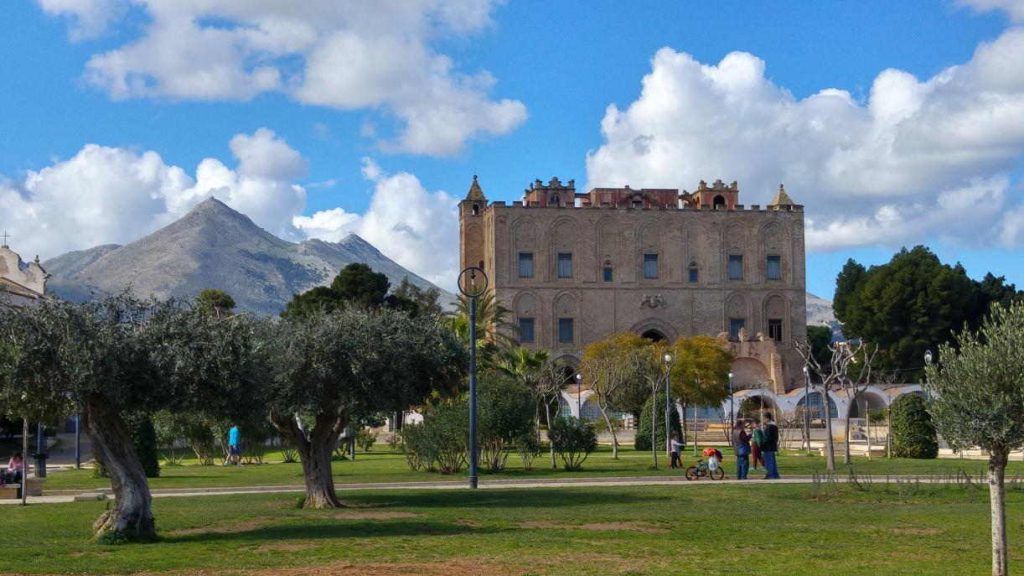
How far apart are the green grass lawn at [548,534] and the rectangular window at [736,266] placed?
66.4 m

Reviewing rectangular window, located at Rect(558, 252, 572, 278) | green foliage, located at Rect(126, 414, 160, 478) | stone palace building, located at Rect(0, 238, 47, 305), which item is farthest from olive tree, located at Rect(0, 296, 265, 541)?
rectangular window, located at Rect(558, 252, 572, 278)

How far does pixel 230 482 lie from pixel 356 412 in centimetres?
979

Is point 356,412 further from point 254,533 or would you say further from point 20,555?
point 20,555

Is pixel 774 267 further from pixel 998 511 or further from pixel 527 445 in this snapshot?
pixel 998 511

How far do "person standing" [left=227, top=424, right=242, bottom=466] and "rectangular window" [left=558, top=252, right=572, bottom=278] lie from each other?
4739 centimetres

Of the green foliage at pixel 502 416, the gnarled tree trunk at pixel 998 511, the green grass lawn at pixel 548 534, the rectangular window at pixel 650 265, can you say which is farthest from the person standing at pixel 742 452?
the rectangular window at pixel 650 265

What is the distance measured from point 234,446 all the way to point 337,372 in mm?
21325

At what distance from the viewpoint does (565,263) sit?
88438 millimetres

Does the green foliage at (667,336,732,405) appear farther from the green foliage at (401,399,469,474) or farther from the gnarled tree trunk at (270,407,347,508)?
the gnarled tree trunk at (270,407,347,508)

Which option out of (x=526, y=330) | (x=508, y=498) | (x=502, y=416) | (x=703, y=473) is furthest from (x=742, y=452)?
(x=526, y=330)

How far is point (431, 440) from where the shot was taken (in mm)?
32469

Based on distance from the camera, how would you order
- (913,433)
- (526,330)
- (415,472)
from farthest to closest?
1. (526,330)
2. (913,433)
3. (415,472)

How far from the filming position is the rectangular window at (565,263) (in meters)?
88.2

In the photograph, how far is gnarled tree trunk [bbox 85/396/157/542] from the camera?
16859mm
